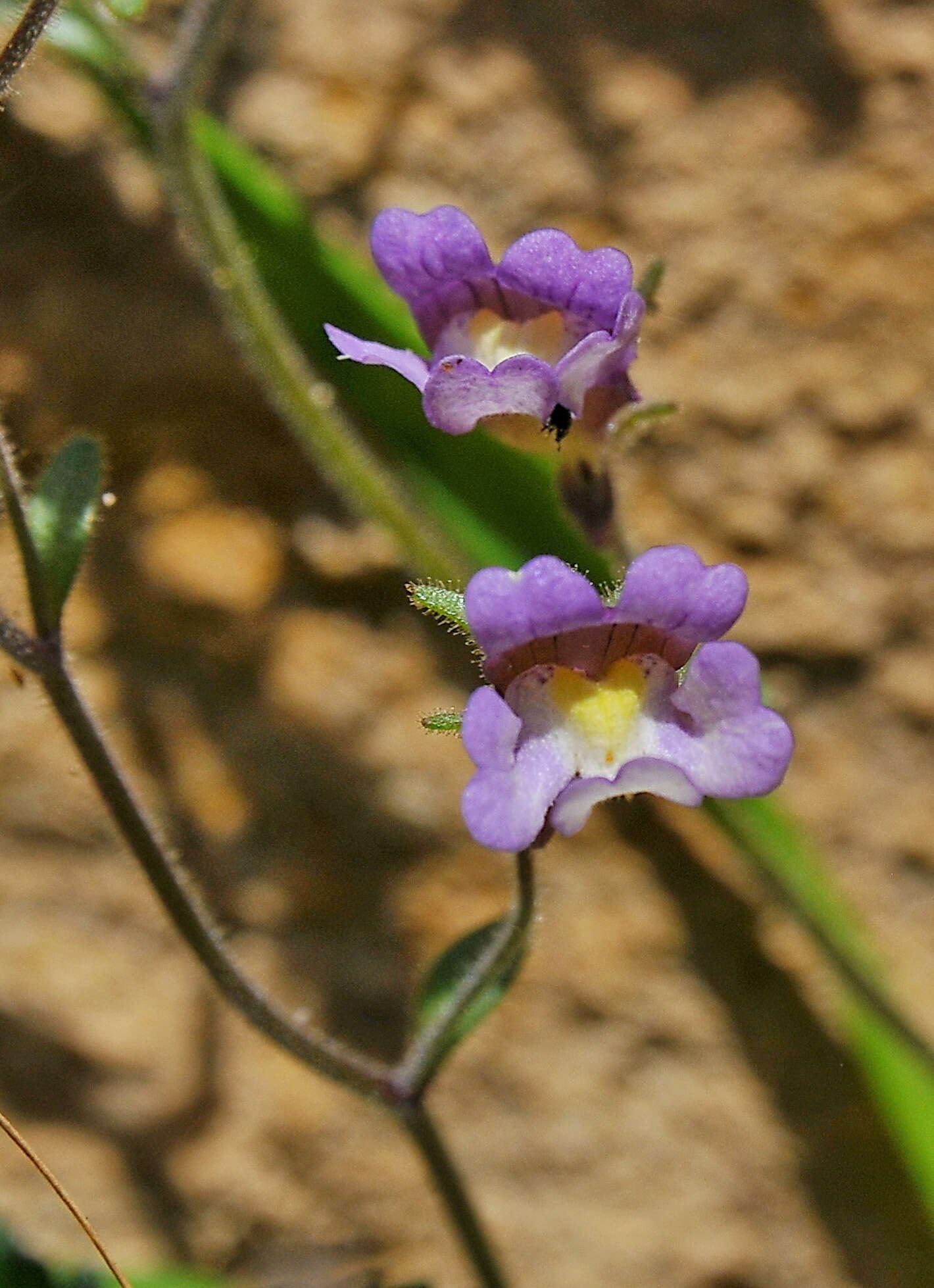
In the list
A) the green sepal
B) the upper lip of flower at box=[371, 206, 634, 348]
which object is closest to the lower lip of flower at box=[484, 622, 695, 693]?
the upper lip of flower at box=[371, 206, 634, 348]

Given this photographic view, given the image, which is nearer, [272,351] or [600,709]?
[600,709]

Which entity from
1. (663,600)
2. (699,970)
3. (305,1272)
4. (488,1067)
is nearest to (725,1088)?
(699,970)

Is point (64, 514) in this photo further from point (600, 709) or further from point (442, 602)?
point (600, 709)

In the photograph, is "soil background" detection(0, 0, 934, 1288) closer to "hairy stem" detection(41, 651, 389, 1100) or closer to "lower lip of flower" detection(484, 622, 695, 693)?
"hairy stem" detection(41, 651, 389, 1100)

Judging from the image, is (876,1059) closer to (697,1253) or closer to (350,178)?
(697,1253)

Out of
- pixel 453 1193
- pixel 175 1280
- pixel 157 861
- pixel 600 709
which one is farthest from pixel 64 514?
pixel 175 1280

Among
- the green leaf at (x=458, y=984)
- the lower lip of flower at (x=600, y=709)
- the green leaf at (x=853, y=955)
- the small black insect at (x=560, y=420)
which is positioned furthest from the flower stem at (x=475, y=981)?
the green leaf at (x=853, y=955)
